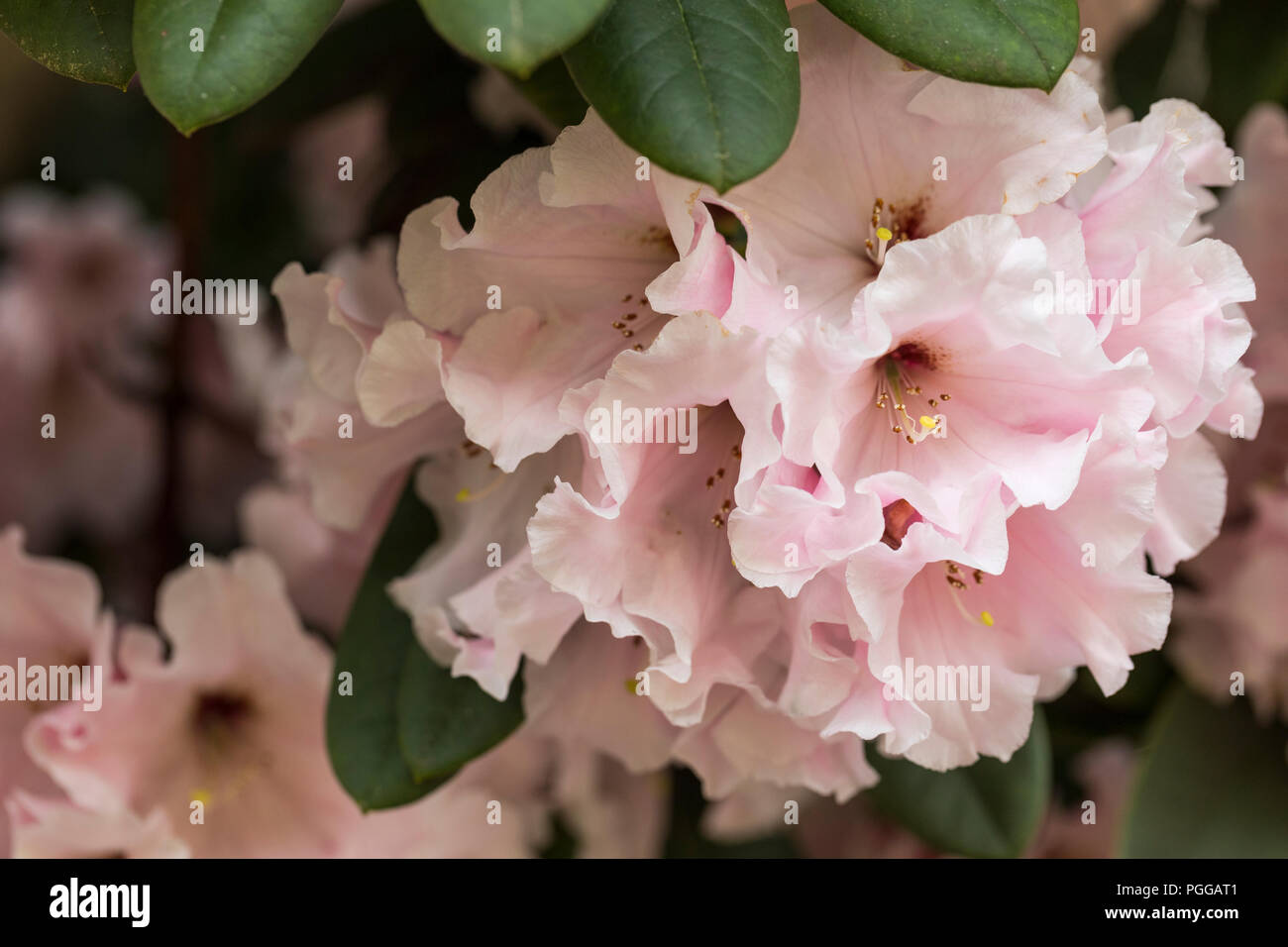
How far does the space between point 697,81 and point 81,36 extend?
280 millimetres

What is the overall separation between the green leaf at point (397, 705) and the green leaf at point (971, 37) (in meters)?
0.40

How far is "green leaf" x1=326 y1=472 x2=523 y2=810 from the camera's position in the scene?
73cm

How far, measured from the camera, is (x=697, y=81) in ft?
1.78

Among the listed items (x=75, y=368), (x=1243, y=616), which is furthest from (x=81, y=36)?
(x=75, y=368)

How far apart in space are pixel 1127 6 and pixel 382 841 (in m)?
0.89

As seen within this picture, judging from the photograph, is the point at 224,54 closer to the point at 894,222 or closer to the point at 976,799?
the point at 894,222

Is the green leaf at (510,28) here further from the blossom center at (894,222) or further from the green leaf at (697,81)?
the blossom center at (894,222)

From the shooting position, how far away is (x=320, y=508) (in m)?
0.79

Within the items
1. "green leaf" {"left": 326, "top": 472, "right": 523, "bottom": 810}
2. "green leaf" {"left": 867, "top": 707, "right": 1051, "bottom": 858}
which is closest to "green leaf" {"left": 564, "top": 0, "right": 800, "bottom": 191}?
"green leaf" {"left": 326, "top": 472, "right": 523, "bottom": 810}

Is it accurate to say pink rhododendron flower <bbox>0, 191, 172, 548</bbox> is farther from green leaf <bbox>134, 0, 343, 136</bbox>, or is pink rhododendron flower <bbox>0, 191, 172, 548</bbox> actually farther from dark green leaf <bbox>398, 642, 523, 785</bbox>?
green leaf <bbox>134, 0, 343, 136</bbox>

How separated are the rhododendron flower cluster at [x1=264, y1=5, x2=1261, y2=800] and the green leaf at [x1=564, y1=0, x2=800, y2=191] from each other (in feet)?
0.14

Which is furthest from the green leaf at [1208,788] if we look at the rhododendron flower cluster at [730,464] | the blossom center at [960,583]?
the blossom center at [960,583]

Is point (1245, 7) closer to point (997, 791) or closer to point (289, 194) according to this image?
point (997, 791)
